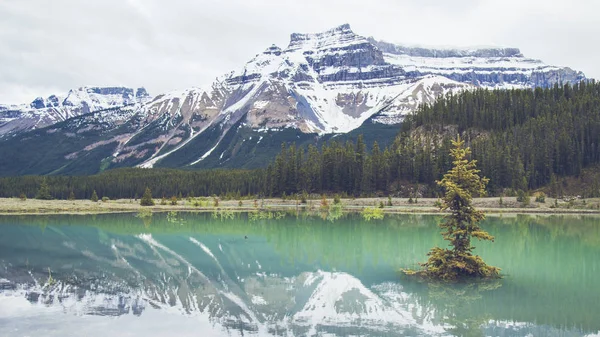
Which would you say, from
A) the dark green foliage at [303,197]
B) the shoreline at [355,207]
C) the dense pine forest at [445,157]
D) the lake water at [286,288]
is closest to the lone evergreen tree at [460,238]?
the lake water at [286,288]

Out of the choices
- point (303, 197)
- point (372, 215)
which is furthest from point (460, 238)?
point (303, 197)

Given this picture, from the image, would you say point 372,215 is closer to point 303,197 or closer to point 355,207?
point 355,207

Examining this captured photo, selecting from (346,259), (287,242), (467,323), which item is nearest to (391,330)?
(467,323)

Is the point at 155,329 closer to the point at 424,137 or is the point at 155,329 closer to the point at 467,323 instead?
the point at 467,323

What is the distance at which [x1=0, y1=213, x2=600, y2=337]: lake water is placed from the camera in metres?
21.2

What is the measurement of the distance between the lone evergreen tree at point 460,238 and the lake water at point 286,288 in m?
1.40

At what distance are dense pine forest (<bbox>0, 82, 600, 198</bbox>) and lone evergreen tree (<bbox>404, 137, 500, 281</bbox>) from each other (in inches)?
2658

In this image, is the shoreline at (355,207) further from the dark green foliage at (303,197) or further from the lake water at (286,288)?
the lake water at (286,288)

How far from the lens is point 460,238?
3080 centimetres

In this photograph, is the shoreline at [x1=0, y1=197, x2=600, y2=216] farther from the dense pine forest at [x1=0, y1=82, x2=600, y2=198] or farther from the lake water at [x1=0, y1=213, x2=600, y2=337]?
the lake water at [x1=0, y1=213, x2=600, y2=337]

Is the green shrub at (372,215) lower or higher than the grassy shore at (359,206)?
lower

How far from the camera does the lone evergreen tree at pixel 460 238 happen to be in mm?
29375

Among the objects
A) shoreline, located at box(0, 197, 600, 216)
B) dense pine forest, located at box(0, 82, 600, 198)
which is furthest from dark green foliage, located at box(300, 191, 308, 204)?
dense pine forest, located at box(0, 82, 600, 198)

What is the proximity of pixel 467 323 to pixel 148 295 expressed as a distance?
14.5m
